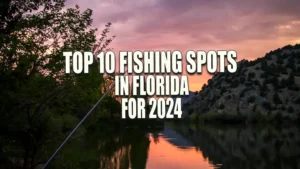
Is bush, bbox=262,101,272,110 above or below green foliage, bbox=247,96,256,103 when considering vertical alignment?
below

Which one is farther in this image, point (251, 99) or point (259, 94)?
point (259, 94)

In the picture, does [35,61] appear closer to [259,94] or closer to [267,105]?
[267,105]

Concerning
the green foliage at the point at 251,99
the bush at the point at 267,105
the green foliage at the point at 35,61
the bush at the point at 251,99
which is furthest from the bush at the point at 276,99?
the green foliage at the point at 35,61

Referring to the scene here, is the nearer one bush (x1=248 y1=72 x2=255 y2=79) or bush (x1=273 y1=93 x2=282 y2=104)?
bush (x1=273 y1=93 x2=282 y2=104)

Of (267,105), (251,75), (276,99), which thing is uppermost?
(251,75)

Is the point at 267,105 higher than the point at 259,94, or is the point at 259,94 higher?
the point at 259,94

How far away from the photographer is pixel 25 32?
2027cm

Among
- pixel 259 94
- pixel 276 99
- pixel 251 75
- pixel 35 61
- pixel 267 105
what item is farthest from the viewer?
pixel 251 75

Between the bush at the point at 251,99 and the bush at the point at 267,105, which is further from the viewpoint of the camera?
the bush at the point at 251,99

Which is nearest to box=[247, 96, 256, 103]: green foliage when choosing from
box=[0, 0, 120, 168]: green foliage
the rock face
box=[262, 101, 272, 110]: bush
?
the rock face

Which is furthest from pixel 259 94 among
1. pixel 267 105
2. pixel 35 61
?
pixel 35 61

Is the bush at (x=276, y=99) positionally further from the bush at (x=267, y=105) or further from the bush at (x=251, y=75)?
the bush at (x=251, y=75)

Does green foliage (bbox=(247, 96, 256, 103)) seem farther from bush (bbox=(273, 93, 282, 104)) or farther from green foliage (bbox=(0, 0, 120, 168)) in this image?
green foliage (bbox=(0, 0, 120, 168))

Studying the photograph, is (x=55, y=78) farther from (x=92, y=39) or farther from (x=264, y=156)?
(x=264, y=156)
